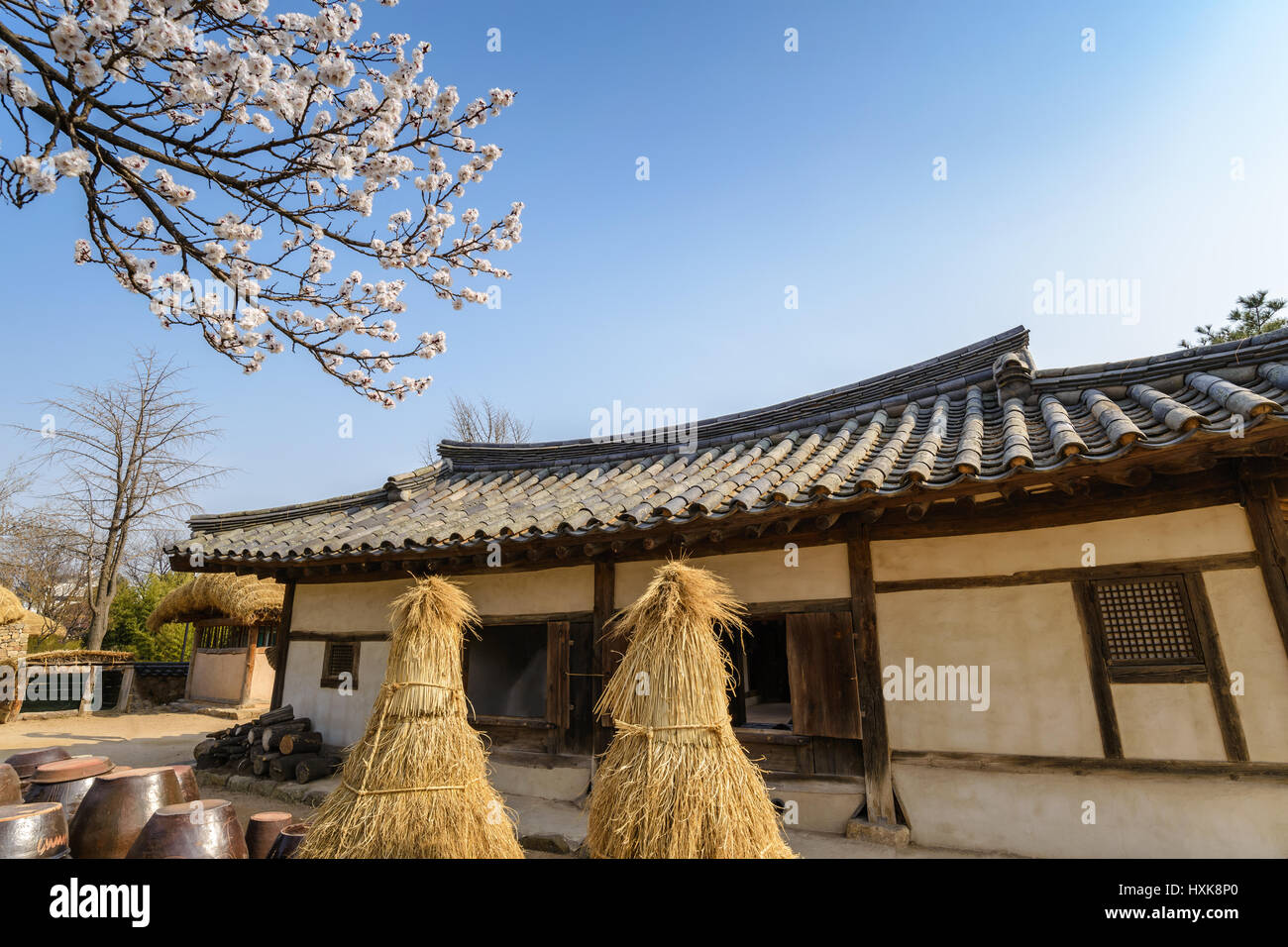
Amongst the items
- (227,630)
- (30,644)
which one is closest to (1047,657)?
(227,630)

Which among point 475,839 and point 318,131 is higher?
point 318,131

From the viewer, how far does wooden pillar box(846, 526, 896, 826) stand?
507cm

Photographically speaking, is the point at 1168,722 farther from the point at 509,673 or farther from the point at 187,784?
the point at 509,673

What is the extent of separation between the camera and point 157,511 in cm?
1936

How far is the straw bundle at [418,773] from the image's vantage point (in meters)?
3.04

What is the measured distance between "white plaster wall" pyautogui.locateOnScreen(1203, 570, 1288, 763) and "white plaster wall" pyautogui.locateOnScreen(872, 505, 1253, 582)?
257 mm

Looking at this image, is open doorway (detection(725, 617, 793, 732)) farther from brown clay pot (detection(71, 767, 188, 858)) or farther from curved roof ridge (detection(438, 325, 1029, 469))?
brown clay pot (detection(71, 767, 188, 858))

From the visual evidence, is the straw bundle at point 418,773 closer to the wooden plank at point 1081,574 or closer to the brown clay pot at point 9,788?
the brown clay pot at point 9,788

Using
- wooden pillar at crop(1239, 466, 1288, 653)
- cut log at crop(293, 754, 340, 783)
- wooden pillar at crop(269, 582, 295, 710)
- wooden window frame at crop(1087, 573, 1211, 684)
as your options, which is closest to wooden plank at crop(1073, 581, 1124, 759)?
wooden window frame at crop(1087, 573, 1211, 684)

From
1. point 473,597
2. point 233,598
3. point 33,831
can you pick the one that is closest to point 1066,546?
point 473,597

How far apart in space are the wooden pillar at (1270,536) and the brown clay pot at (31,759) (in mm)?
8538
